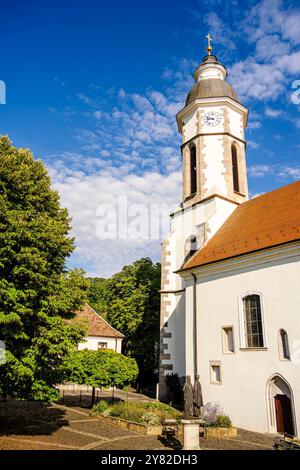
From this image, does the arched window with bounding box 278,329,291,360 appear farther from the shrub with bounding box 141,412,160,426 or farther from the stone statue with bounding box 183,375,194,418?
the shrub with bounding box 141,412,160,426

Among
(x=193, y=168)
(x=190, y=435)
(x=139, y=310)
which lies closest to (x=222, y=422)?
(x=190, y=435)

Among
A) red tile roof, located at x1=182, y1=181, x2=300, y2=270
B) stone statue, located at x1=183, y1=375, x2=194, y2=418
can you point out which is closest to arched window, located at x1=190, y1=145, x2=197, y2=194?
red tile roof, located at x1=182, y1=181, x2=300, y2=270

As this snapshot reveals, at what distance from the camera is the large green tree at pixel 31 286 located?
412 inches

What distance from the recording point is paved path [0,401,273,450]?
35.1 ft

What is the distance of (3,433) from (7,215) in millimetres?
7410

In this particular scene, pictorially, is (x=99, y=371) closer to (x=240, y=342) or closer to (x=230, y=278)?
(x=240, y=342)

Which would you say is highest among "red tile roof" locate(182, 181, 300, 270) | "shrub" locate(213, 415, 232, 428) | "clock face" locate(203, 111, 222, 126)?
"clock face" locate(203, 111, 222, 126)

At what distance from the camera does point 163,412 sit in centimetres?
1580

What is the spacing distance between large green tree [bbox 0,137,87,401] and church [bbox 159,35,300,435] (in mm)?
7006

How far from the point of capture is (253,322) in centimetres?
1488

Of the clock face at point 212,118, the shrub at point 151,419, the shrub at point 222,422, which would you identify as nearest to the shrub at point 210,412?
the shrub at point 222,422

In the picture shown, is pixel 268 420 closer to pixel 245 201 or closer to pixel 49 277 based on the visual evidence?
pixel 49 277
